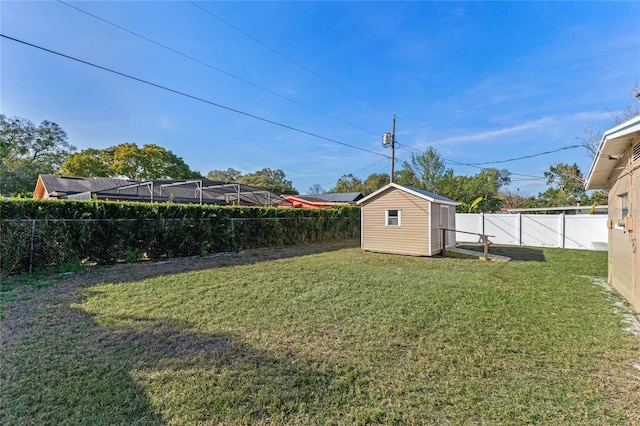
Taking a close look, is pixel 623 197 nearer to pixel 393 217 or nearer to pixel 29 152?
pixel 393 217

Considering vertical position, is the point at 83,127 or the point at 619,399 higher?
the point at 83,127

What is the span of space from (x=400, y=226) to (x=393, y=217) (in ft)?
1.56

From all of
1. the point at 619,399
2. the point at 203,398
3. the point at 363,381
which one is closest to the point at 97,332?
the point at 203,398

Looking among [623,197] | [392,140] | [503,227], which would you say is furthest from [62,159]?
[623,197]

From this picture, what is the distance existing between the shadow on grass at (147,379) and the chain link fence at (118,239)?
382 cm

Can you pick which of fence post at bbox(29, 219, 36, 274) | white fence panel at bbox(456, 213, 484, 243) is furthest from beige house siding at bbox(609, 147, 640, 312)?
fence post at bbox(29, 219, 36, 274)

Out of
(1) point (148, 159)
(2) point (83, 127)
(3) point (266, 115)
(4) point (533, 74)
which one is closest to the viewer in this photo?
(3) point (266, 115)

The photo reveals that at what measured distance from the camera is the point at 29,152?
2662 cm

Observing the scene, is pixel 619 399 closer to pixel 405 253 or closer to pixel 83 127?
pixel 405 253

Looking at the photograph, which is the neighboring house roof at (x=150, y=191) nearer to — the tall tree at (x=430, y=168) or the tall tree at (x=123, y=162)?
the tall tree at (x=123, y=162)

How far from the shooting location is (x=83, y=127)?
15.0 metres

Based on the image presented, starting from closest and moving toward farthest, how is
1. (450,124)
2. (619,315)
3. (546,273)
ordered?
(619,315), (546,273), (450,124)

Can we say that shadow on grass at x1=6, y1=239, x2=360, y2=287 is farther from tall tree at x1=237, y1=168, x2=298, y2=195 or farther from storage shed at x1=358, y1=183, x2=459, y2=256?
tall tree at x1=237, y1=168, x2=298, y2=195

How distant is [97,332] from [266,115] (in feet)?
32.0
